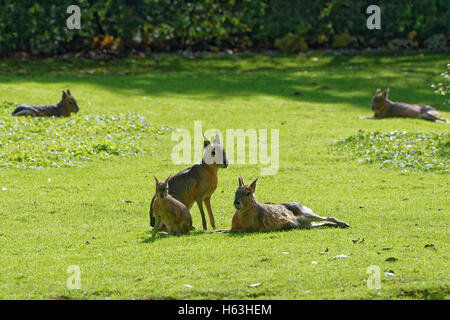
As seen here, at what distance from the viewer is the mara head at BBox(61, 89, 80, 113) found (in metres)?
20.5

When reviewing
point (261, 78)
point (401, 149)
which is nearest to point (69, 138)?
point (401, 149)

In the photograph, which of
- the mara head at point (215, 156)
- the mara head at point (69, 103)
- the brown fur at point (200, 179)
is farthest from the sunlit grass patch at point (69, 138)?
the mara head at point (215, 156)

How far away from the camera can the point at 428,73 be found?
27.6 metres

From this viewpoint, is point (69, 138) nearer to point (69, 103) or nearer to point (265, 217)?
point (69, 103)

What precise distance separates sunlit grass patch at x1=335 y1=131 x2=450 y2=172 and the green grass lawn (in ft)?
1.11

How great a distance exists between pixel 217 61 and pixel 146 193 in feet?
59.7

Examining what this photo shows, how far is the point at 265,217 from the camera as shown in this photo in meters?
9.97

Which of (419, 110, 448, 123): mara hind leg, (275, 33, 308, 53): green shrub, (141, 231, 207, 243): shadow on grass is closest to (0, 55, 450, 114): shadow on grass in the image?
(275, 33, 308, 53): green shrub

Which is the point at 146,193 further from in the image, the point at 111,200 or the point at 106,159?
the point at 106,159

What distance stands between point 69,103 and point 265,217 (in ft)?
38.9

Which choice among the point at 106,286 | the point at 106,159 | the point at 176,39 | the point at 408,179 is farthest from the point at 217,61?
the point at 106,286

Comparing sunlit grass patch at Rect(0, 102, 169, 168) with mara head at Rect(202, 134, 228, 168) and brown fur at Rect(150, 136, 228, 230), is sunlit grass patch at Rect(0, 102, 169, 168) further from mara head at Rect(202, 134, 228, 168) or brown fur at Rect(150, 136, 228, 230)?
mara head at Rect(202, 134, 228, 168)

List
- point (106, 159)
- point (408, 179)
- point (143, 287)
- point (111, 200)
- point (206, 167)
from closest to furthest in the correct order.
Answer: point (143, 287), point (206, 167), point (111, 200), point (408, 179), point (106, 159)
